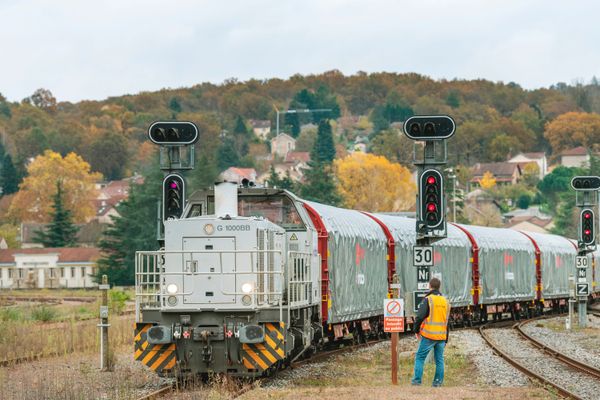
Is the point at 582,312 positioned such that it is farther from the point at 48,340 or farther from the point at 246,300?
the point at 246,300

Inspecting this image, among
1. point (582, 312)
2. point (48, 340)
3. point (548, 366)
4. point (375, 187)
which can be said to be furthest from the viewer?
point (375, 187)

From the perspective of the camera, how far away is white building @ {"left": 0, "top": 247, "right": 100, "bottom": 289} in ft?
372

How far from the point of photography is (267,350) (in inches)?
774

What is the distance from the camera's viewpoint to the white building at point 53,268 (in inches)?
4466

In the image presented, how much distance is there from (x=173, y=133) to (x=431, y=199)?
7009mm

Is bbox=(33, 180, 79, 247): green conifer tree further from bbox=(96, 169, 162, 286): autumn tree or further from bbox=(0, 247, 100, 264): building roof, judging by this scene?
bbox=(96, 169, 162, 286): autumn tree

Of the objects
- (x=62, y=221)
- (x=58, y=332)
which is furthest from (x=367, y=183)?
(x=58, y=332)

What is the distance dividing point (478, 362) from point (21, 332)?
13.5m

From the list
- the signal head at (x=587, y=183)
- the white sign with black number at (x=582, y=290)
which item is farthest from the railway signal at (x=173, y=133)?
the white sign with black number at (x=582, y=290)

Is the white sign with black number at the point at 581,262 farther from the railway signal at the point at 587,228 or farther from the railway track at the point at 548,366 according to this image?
the railway track at the point at 548,366

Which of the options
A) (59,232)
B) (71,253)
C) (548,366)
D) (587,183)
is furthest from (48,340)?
(59,232)

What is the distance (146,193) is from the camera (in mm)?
93250

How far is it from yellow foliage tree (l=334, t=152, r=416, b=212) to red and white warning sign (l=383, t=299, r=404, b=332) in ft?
358

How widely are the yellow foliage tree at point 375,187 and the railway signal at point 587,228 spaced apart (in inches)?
3515
